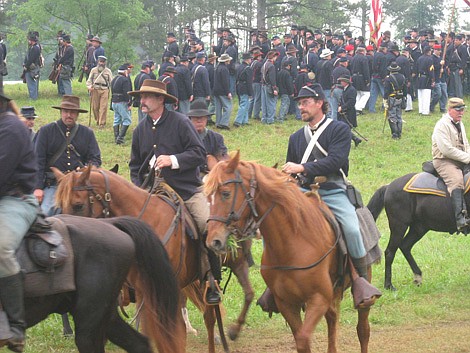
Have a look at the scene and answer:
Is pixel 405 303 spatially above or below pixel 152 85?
below

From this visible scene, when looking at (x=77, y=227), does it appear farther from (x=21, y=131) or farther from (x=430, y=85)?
(x=430, y=85)

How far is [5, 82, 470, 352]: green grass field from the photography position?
10.1 m

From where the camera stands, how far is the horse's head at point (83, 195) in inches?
294

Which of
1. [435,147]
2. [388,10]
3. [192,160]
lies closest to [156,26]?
[388,10]

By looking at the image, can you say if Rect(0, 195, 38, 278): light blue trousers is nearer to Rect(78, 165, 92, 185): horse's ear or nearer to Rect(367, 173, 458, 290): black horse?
Rect(78, 165, 92, 185): horse's ear

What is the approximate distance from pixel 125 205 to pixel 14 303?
2.05m

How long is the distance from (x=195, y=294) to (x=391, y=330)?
2650 millimetres

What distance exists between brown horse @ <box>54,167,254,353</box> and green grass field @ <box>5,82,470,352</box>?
1.50 m

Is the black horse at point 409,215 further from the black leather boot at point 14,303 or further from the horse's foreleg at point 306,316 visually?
the black leather boot at point 14,303

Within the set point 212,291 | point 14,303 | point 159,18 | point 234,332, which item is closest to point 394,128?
point 234,332

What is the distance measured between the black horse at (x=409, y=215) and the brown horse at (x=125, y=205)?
489 cm

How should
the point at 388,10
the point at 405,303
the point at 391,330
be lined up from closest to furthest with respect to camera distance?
the point at 391,330, the point at 405,303, the point at 388,10

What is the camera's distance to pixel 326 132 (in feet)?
26.5

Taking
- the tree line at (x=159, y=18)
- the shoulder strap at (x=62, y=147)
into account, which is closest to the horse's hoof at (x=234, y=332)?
the shoulder strap at (x=62, y=147)
